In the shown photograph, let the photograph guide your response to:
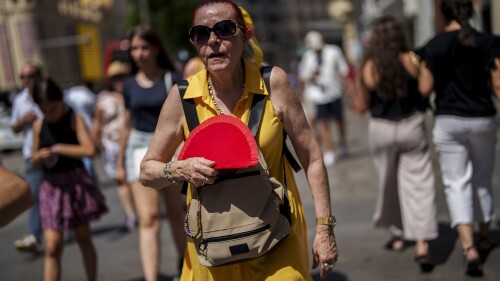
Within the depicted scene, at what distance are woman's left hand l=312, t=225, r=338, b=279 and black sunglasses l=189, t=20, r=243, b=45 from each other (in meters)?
0.92

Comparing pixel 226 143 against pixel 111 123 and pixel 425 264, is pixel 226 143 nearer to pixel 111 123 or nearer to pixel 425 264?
pixel 425 264

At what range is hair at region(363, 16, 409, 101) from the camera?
17.1ft

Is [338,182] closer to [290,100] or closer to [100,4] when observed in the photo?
[290,100]

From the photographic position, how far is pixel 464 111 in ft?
15.6

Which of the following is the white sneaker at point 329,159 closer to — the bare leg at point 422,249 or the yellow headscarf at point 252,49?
the bare leg at point 422,249

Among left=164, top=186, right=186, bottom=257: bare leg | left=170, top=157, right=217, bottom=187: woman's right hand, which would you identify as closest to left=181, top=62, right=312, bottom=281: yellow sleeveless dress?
left=170, top=157, right=217, bottom=187: woman's right hand

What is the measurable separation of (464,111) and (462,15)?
2.25ft

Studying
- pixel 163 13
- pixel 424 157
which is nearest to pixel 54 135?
pixel 424 157

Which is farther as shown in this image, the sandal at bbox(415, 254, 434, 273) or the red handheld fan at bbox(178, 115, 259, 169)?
the sandal at bbox(415, 254, 434, 273)

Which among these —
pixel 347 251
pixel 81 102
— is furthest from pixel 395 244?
pixel 81 102

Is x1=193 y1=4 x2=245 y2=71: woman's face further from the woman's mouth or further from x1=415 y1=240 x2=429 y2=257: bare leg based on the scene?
x1=415 y1=240 x2=429 y2=257: bare leg

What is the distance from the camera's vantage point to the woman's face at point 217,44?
2814 millimetres

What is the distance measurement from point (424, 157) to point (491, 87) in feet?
2.48

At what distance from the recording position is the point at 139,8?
52594 mm
